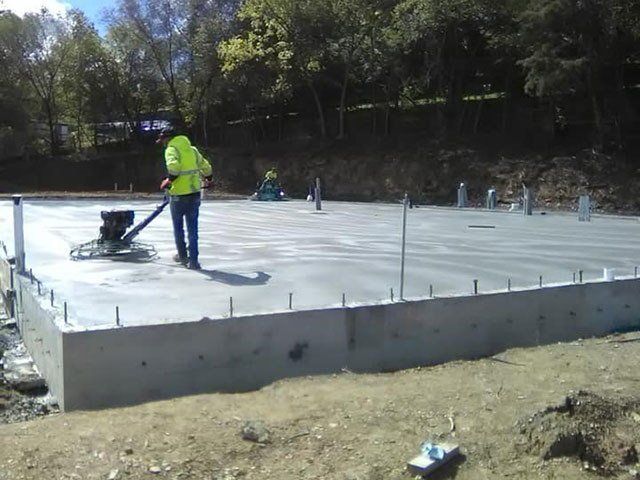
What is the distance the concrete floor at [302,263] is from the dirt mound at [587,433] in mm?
2118

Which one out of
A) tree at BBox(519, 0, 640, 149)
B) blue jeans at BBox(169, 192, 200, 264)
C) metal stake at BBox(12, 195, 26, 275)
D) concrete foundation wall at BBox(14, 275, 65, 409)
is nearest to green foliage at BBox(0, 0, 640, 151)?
tree at BBox(519, 0, 640, 149)

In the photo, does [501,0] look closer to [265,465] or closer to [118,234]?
[118,234]

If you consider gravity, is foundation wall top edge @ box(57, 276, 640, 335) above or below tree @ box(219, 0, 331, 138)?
below

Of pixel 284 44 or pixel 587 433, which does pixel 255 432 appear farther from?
pixel 284 44

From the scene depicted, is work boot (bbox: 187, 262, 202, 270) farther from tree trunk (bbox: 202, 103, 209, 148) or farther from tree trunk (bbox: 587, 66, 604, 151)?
tree trunk (bbox: 202, 103, 209, 148)

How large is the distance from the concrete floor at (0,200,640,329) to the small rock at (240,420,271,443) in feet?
3.94

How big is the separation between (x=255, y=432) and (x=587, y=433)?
Result: 6.77 feet

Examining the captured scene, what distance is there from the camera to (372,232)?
1253 centimetres

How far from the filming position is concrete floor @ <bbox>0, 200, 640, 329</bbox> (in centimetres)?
627

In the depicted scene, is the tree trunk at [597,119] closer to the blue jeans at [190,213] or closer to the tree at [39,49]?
the blue jeans at [190,213]

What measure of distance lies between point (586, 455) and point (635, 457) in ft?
1.11

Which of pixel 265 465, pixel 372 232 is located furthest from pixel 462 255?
pixel 265 465

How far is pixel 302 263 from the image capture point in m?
8.43

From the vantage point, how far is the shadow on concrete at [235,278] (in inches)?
281
